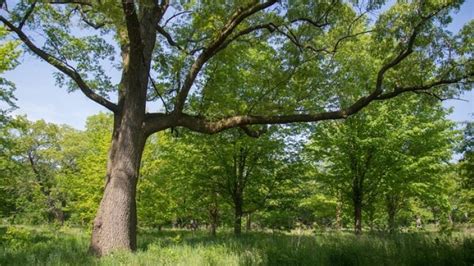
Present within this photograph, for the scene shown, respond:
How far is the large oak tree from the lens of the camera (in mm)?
9289

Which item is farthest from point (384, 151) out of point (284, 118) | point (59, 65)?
point (59, 65)

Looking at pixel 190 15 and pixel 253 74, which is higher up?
pixel 190 15

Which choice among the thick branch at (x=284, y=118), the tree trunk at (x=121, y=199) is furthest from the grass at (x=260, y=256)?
the thick branch at (x=284, y=118)

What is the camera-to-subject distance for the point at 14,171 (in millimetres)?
25453

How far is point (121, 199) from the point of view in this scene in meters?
8.99

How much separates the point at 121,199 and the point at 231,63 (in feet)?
22.3

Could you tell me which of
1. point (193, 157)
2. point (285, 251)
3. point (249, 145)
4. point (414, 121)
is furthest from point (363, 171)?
point (285, 251)

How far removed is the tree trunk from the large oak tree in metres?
0.03

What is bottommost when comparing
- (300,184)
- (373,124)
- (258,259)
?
(258,259)

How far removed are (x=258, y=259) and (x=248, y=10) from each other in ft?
21.2

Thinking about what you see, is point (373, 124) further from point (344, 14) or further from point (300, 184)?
point (344, 14)

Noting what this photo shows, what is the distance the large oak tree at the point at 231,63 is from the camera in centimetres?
929

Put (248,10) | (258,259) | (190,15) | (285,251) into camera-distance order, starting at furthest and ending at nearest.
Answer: (190,15)
(248,10)
(285,251)
(258,259)

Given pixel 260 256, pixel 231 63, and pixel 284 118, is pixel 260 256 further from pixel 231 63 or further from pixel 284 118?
pixel 231 63
